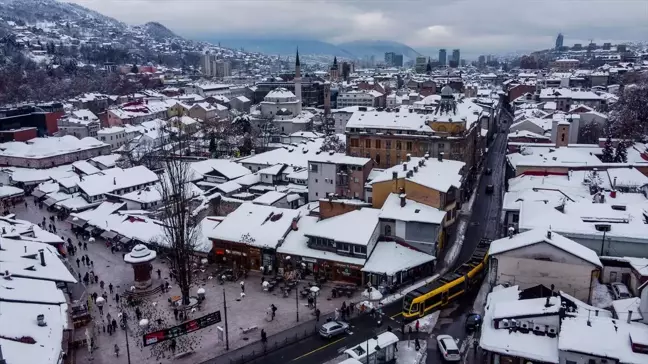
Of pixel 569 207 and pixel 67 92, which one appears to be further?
pixel 67 92

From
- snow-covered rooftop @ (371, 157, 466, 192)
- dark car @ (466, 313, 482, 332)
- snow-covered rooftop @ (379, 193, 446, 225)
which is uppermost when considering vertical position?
snow-covered rooftop @ (371, 157, 466, 192)

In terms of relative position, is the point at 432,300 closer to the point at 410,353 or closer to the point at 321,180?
the point at 410,353

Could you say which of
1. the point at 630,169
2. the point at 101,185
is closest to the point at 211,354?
the point at 101,185

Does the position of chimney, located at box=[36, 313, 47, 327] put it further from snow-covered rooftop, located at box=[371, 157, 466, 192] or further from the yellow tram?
snow-covered rooftop, located at box=[371, 157, 466, 192]

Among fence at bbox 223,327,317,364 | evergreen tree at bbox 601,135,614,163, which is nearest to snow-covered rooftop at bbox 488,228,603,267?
fence at bbox 223,327,317,364

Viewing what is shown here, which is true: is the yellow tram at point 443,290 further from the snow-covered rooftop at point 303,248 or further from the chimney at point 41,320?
the chimney at point 41,320

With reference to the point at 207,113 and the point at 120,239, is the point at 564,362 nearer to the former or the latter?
the point at 120,239
